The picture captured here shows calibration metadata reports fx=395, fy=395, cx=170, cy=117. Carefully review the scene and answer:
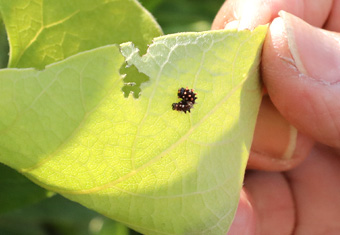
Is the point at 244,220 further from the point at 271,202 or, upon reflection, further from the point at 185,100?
the point at 185,100

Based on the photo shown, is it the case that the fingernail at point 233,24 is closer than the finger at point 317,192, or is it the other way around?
the fingernail at point 233,24

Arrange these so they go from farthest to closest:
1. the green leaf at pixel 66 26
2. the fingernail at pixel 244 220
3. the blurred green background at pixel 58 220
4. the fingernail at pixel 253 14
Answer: the blurred green background at pixel 58 220, the fingernail at pixel 244 220, the fingernail at pixel 253 14, the green leaf at pixel 66 26

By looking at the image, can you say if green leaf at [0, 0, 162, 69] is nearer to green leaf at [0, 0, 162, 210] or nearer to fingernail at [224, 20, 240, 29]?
green leaf at [0, 0, 162, 210]

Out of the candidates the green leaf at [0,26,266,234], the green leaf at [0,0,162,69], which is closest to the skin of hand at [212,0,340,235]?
the green leaf at [0,26,266,234]

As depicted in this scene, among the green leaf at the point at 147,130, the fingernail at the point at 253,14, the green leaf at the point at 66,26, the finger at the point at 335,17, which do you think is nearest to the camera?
the green leaf at the point at 147,130

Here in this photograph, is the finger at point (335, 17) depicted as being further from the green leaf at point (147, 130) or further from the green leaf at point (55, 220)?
the green leaf at point (55, 220)

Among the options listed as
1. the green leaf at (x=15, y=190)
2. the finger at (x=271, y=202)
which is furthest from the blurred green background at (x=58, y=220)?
the finger at (x=271, y=202)
